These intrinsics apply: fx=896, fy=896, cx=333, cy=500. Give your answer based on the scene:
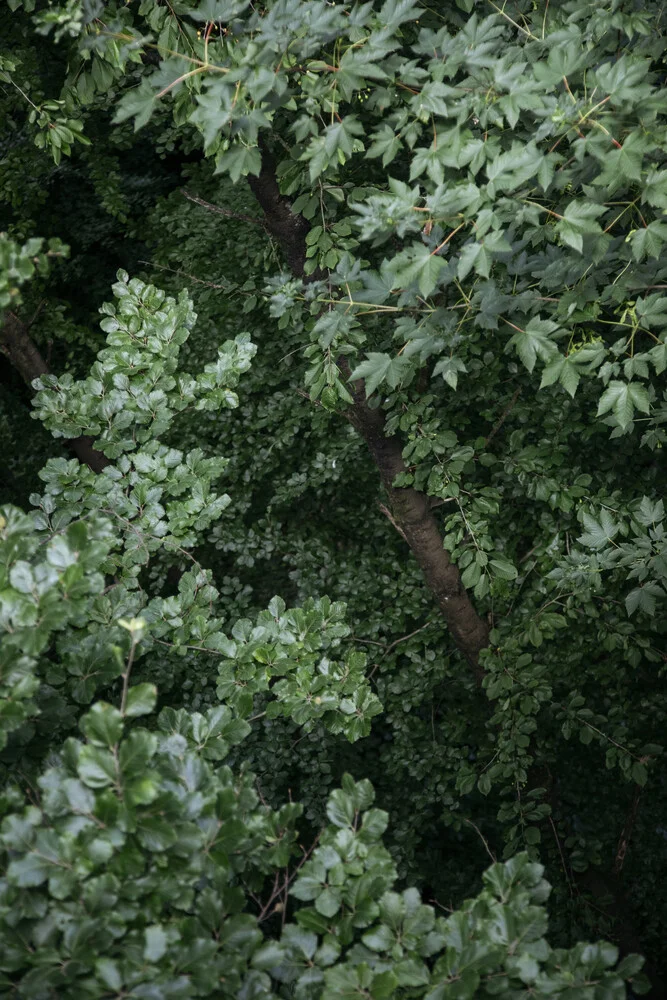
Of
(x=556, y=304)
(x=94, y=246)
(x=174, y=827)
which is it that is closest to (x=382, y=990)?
(x=174, y=827)

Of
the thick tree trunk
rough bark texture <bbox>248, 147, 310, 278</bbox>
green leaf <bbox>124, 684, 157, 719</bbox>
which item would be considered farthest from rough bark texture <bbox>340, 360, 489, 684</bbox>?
green leaf <bbox>124, 684, 157, 719</bbox>

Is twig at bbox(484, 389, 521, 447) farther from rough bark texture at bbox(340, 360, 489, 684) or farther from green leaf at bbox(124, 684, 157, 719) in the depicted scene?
green leaf at bbox(124, 684, 157, 719)

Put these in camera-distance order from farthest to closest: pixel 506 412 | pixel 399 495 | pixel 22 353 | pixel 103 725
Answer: pixel 506 412
pixel 22 353
pixel 399 495
pixel 103 725

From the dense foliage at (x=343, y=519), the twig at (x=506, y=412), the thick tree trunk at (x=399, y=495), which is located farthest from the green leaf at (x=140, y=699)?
the twig at (x=506, y=412)

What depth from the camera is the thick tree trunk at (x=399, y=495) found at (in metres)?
2.55

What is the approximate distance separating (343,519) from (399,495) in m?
1.23

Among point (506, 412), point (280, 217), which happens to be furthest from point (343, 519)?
point (280, 217)

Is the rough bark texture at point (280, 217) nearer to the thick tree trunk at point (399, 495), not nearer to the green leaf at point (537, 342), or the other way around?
the thick tree trunk at point (399, 495)

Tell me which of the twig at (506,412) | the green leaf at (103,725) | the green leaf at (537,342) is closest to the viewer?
the green leaf at (103,725)

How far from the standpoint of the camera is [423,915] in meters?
1.39

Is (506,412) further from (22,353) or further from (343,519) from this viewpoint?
(22,353)

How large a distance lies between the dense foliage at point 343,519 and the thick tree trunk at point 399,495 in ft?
0.04

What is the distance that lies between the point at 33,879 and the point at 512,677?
1.87m

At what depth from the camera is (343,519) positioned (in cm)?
401
